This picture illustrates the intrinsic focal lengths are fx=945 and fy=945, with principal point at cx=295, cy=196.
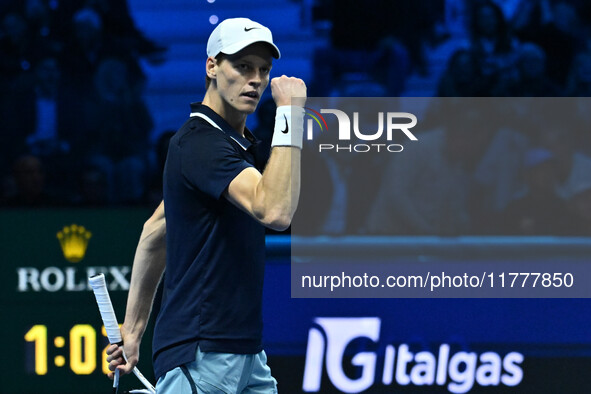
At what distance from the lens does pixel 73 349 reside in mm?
4836

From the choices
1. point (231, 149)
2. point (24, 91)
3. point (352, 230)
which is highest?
point (24, 91)

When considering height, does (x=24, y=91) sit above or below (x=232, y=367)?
above

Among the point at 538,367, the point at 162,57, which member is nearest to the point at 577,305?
the point at 538,367

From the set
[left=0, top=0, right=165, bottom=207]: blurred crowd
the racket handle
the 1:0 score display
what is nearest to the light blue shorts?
the racket handle

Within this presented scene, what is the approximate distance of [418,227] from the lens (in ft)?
16.3

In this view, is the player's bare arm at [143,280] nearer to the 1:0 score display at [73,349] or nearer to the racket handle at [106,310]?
the racket handle at [106,310]

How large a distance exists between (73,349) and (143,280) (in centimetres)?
229

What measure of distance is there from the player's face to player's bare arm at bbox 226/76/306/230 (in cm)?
20

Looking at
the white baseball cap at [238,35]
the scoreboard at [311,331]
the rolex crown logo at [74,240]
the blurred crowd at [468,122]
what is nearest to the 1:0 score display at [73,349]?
the scoreboard at [311,331]

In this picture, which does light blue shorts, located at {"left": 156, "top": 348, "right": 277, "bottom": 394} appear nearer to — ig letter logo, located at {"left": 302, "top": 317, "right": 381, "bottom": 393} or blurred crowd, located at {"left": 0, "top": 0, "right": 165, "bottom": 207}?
ig letter logo, located at {"left": 302, "top": 317, "right": 381, "bottom": 393}

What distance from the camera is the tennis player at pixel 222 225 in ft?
7.59

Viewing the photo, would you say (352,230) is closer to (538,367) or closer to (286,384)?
(286,384)

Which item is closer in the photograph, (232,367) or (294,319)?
(232,367)

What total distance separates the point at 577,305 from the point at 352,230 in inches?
48.0
